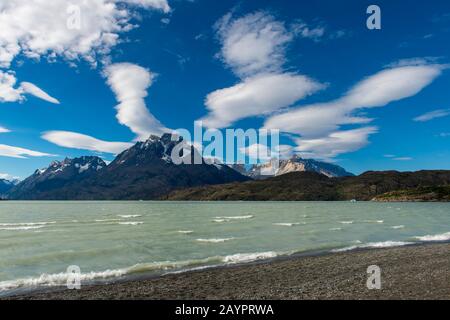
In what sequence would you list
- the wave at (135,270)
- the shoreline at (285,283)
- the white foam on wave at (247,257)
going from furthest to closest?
the white foam on wave at (247,257) < the wave at (135,270) < the shoreline at (285,283)

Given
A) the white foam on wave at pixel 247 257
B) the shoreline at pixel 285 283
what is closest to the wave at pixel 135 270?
the white foam on wave at pixel 247 257

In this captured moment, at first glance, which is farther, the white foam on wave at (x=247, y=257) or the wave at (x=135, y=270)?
the white foam on wave at (x=247, y=257)

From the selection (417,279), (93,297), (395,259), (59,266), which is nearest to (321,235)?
(395,259)

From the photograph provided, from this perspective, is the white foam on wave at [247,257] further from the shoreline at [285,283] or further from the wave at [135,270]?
the shoreline at [285,283]

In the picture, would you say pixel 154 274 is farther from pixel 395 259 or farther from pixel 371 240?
pixel 371 240

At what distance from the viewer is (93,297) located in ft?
70.7

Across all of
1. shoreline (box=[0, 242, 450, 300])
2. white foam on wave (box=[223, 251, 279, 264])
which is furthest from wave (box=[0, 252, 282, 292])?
shoreline (box=[0, 242, 450, 300])

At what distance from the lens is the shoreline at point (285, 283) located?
20.9 m

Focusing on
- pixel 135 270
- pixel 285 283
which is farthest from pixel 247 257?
pixel 285 283

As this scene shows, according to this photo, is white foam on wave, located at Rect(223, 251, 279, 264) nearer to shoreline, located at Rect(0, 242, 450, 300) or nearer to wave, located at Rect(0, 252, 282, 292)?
wave, located at Rect(0, 252, 282, 292)

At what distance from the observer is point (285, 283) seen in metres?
24.0

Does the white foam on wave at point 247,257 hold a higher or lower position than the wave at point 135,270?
higher

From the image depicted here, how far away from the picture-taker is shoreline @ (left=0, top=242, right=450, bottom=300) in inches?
824
